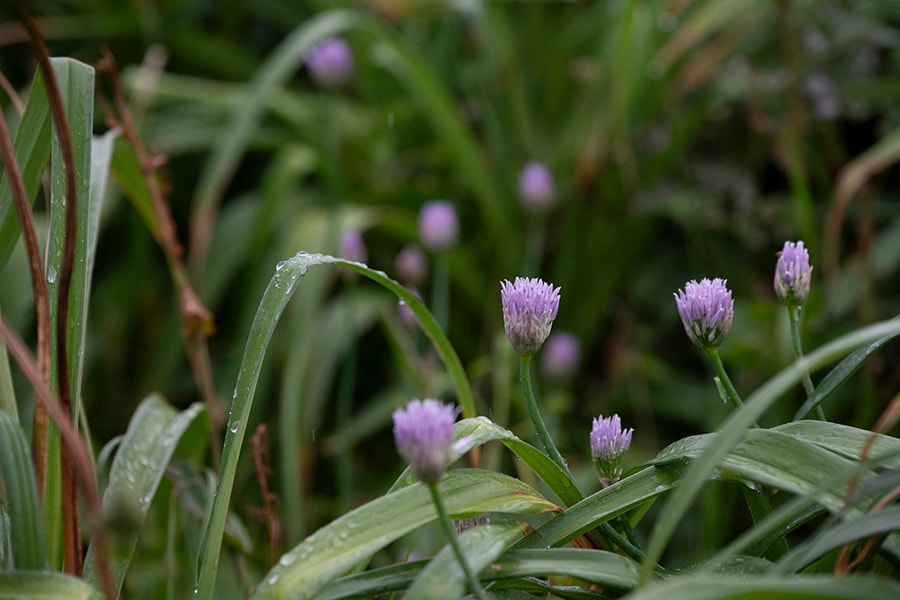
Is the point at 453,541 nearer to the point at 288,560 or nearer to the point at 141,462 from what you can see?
the point at 288,560

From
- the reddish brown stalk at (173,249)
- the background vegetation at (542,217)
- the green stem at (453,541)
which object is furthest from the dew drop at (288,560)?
the background vegetation at (542,217)

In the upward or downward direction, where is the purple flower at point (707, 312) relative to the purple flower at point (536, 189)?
downward

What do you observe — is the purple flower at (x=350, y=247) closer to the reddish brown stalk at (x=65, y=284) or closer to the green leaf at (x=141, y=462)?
the green leaf at (x=141, y=462)

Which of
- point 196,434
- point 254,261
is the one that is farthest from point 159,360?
point 196,434

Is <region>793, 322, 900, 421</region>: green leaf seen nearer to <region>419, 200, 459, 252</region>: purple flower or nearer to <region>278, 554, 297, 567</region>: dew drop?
<region>278, 554, 297, 567</region>: dew drop

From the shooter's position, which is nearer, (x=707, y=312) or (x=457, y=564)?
(x=457, y=564)

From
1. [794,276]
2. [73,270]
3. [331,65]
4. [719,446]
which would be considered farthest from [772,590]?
[331,65]

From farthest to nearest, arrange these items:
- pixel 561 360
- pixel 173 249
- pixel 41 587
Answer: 1. pixel 561 360
2. pixel 173 249
3. pixel 41 587
